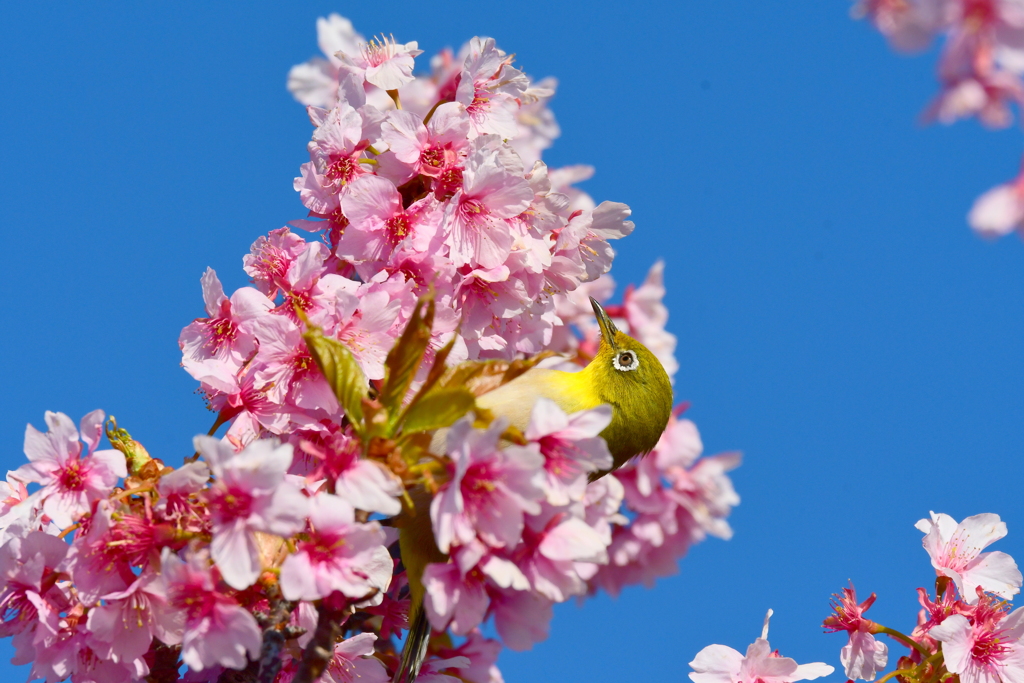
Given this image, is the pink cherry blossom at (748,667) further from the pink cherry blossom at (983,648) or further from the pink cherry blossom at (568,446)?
the pink cherry blossom at (568,446)

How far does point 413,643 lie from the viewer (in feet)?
12.0

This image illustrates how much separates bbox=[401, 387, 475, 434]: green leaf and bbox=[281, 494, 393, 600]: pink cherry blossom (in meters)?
0.35

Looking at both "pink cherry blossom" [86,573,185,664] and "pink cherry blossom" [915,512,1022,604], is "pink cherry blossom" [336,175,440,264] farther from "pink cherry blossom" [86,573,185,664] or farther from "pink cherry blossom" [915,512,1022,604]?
"pink cherry blossom" [915,512,1022,604]

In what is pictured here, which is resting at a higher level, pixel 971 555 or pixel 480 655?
pixel 971 555

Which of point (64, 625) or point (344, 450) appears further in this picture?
point (64, 625)

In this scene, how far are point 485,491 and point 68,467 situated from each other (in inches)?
64.2

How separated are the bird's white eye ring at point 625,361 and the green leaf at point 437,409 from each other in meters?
1.84

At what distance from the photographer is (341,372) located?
2.86 m

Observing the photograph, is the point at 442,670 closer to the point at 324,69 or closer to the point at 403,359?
the point at 403,359

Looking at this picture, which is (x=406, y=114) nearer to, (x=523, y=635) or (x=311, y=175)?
(x=311, y=175)

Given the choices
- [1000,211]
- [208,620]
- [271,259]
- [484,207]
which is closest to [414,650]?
[208,620]

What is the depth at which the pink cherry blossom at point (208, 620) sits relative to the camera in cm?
257

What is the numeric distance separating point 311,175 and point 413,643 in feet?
6.63

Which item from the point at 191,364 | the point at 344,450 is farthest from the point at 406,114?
the point at 344,450
